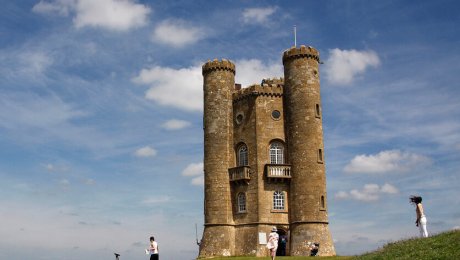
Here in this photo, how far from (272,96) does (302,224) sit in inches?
485

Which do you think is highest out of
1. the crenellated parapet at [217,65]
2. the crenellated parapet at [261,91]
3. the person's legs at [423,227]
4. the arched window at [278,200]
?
the crenellated parapet at [217,65]

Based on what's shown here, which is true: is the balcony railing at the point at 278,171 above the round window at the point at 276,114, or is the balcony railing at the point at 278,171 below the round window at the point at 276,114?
below

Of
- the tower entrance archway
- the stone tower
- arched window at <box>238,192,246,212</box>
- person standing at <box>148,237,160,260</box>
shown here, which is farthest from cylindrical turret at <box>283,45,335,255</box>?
person standing at <box>148,237,160,260</box>

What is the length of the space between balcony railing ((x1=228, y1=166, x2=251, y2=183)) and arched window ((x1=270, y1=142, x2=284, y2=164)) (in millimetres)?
2509

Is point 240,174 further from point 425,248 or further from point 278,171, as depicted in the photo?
point 425,248

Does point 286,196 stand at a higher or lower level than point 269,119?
lower

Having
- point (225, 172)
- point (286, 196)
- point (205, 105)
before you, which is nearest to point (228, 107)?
point (205, 105)

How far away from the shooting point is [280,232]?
50875 mm

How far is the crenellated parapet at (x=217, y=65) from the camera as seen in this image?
180 feet

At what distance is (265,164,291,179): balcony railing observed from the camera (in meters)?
50.6

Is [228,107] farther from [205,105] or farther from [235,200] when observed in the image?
[235,200]

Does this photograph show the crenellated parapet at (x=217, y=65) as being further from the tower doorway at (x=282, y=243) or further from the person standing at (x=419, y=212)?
the person standing at (x=419, y=212)

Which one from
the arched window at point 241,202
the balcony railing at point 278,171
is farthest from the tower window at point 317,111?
the arched window at point 241,202

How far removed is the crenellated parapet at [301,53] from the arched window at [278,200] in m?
12.7
